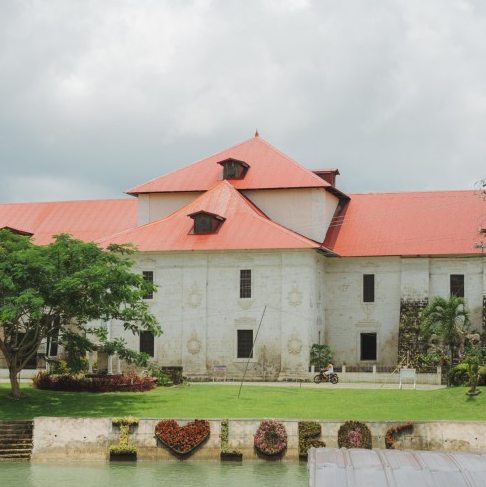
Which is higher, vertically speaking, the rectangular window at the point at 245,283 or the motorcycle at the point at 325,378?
the rectangular window at the point at 245,283

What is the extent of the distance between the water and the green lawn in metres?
2.84

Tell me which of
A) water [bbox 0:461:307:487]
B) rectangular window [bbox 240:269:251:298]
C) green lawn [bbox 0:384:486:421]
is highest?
rectangular window [bbox 240:269:251:298]

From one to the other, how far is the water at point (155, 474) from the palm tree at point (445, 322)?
55.8ft

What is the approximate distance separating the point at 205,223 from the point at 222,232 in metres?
1.08

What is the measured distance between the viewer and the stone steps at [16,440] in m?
32.5

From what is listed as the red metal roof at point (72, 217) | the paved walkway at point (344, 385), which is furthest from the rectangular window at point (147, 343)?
the red metal roof at point (72, 217)

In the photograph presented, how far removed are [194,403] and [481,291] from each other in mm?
21156

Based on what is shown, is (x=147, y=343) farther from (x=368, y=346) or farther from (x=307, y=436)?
(x=307, y=436)

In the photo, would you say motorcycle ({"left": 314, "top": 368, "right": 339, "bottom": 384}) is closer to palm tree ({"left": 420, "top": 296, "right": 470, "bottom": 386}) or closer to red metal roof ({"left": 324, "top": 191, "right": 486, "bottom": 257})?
palm tree ({"left": 420, "top": 296, "right": 470, "bottom": 386})

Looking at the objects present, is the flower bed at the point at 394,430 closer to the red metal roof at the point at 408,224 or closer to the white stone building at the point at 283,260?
the white stone building at the point at 283,260

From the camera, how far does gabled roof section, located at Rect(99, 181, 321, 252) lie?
4969 cm

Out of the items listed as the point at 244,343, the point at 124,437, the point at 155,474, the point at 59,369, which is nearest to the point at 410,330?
the point at 244,343

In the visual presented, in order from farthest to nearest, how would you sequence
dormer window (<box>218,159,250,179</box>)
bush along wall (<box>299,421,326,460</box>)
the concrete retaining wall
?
1. dormer window (<box>218,159,250,179</box>)
2. bush along wall (<box>299,421,326,460</box>)
3. the concrete retaining wall

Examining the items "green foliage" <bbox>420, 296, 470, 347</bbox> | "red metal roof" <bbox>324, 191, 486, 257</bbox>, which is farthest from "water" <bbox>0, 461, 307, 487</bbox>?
"red metal roof" <bbox>324, 191, 486, 257</bbox>
